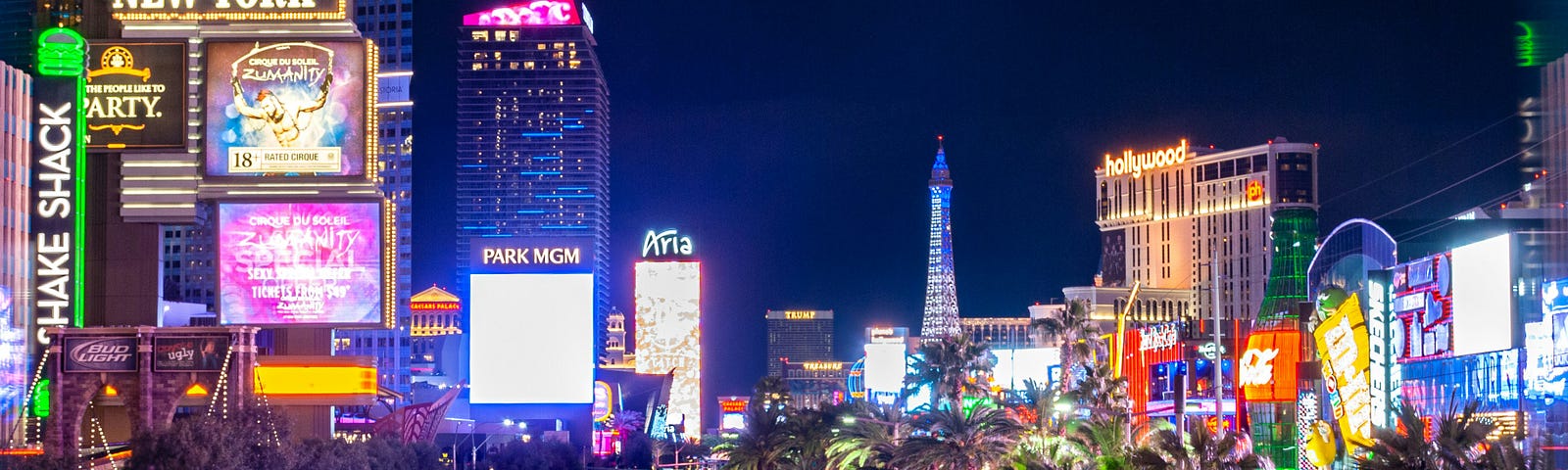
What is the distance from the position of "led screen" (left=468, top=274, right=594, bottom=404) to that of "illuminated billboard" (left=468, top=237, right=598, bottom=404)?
80mm

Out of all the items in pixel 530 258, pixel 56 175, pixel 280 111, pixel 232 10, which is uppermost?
pixel 232 10

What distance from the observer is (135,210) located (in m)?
56.4

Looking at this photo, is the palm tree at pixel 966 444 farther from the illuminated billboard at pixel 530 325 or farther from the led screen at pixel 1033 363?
the illuminated billboard at pixel 530 325

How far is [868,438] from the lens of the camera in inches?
2532

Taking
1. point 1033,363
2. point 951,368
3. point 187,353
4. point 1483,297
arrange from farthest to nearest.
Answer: point 1033,363
point 951,368
point 187,353
point 1483,297

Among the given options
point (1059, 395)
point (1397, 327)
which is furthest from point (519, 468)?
point (1397, 327)

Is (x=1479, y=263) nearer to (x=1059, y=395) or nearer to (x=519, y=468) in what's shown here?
(x=1059, y=395)

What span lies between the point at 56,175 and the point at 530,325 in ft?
338

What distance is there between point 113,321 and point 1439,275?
39703mm

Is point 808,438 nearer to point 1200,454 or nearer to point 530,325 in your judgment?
point 1200,454

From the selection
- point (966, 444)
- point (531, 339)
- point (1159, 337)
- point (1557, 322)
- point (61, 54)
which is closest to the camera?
point (1557, 322)

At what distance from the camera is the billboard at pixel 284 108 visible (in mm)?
58188

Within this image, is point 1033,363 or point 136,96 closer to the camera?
point 136,96

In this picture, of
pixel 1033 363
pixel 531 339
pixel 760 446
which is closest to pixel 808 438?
pixel 760 446
